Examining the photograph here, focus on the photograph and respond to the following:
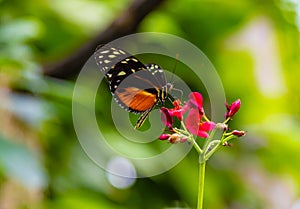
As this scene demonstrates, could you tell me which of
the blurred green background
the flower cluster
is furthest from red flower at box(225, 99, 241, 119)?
the blurred green background

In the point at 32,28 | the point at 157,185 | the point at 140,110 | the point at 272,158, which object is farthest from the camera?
the point at 272,158

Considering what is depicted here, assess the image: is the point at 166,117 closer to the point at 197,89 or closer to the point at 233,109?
the point at 233,109

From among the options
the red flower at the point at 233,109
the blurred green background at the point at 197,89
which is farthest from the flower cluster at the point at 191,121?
the blurred green background at the point at 197,89

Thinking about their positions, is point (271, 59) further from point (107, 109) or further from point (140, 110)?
point (140, 110)

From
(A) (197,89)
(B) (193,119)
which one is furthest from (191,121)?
(A) (197,89)

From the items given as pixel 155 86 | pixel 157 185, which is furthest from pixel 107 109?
pixel 155 86

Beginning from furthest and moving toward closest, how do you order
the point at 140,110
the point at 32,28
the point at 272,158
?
the point at 272,158 → the point at 32,28 → the point at 140,110

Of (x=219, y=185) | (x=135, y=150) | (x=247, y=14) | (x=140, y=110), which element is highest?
(x=140, y=110)

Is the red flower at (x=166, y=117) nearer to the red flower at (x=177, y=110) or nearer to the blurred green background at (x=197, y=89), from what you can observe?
the red flower at (x=177, y=110)
